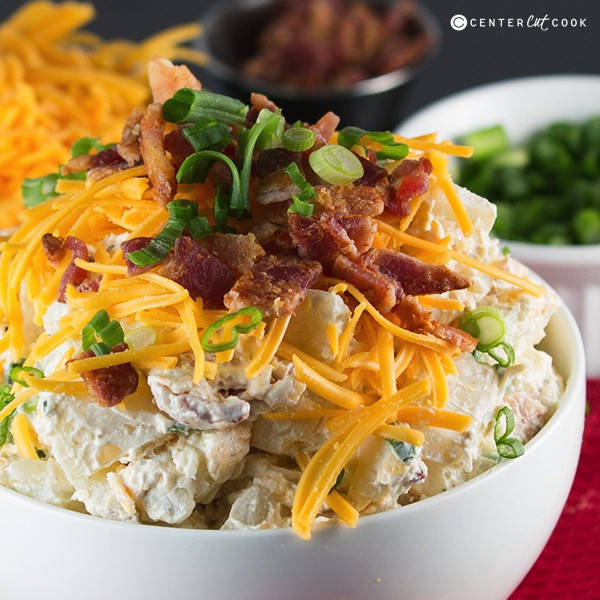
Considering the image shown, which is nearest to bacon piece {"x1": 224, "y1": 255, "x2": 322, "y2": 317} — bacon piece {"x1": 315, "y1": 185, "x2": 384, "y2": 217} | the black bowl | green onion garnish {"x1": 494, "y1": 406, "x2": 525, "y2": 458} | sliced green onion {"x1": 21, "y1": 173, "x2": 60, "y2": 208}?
bacon piece {"x1": 315, "y1": 185, "x2": 384, "y2": 217}

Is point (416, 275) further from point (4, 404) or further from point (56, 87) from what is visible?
point (56, 87)

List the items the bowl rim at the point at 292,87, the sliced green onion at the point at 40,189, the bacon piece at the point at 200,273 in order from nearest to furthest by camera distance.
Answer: the bacon piece at the point at 200,273, the sliced green onion at the point at 40,189, the bowl rim at the point at 292,87

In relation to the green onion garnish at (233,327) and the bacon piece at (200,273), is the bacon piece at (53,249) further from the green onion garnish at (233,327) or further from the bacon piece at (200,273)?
the green onion garnish at (233,327)

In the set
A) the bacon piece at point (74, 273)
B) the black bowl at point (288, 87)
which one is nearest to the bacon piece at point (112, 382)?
the bacon piece at point (74, 273)

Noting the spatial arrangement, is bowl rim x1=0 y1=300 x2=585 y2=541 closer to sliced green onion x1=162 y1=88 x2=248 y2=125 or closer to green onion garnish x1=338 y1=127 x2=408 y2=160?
green onion garnish x1=338 y1=127 x2=408 y2=160

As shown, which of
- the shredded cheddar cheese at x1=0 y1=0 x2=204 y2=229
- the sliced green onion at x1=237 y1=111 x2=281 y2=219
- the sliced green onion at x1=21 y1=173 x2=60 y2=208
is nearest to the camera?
the sliced green onion at x1=237 y1=111 x2=281 y2=219

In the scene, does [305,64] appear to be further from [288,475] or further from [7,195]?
[288,475]

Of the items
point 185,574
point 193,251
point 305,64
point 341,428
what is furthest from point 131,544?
point 305,64
